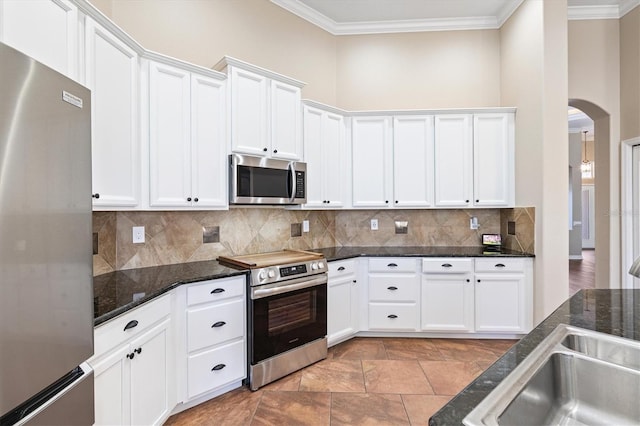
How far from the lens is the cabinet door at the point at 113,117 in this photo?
184cm

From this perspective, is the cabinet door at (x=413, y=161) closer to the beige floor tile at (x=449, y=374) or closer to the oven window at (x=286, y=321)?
the oven window at (x=286, y=321)

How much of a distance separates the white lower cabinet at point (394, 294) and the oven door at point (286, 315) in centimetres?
77

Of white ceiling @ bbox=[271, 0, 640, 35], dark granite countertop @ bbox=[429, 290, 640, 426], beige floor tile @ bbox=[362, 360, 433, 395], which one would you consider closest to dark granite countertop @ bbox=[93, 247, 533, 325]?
beige floor tile @ bbox=[362, 360, 433, 395]

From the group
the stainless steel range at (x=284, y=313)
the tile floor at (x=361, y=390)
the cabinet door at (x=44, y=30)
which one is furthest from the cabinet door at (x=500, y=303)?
the cabinet door at (x=44, y=30)

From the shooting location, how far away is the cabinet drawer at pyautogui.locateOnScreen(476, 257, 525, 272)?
3.38 m

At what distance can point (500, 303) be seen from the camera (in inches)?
135

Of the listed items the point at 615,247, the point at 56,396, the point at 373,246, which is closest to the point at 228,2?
the point at 373,246

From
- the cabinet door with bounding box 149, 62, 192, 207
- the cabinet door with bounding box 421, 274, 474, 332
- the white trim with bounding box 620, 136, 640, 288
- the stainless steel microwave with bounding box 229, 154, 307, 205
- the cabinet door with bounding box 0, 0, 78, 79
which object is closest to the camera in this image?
the cabinet door with bounding box 0, 0, 78, 79

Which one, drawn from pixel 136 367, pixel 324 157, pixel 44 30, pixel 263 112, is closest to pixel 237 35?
pixel 263 112

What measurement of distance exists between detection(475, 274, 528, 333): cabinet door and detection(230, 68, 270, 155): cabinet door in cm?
262

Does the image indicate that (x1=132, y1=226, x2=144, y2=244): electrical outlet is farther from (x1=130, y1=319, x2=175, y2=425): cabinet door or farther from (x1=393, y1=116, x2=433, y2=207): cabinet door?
(x1=393, y1=116, x2=433, y2=207): cabinet door

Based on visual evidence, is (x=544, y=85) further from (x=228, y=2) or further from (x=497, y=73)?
(x=228, y=2)

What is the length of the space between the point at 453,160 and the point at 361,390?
260 cm

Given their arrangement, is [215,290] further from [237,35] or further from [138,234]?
[237,35]
